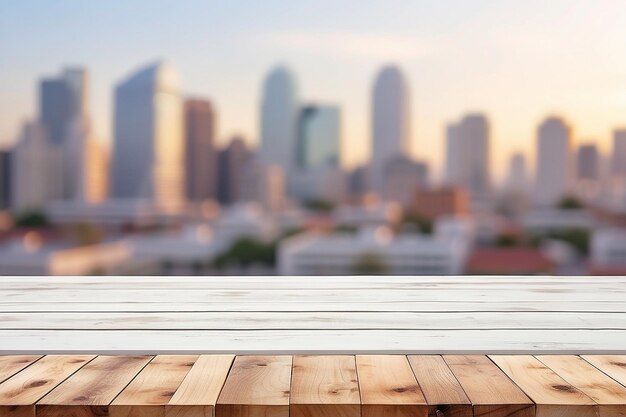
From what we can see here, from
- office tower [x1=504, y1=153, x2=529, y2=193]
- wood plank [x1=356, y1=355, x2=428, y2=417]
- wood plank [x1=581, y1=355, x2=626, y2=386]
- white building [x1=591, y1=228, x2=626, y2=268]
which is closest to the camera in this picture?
wood plank [x1=356, y1=355, x2=428, y2=417]

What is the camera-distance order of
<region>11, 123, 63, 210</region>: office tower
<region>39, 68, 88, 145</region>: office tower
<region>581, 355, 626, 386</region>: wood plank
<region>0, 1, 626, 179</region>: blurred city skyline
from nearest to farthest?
<region>581, 355, 626, 386</region>: wood plank, <region>11, 123, 63, 210</region>: office tower, <region>0, 1, 626, 179</region>: blurred city skyline, <region>39, 68, 88, 145</region>: office tower

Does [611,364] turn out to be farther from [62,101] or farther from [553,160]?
[62,101]

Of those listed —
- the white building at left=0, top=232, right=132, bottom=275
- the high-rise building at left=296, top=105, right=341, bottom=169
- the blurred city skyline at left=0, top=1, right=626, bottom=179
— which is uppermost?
the blurred city skyline at left=0, top=1, right=626, bottom=179

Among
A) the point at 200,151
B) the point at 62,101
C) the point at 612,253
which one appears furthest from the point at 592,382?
the point at 200,151

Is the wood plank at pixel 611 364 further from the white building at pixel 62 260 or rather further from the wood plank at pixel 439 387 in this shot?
the white building at pixel 62 260

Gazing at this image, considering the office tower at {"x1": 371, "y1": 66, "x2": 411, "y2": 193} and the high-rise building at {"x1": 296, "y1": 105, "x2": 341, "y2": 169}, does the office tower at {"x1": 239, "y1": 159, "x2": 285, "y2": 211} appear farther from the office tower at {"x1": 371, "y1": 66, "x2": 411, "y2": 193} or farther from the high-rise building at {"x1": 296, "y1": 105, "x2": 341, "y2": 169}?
the office tower at {"x1": 371, "y1": 66, "x2": 411, "y2": 193}

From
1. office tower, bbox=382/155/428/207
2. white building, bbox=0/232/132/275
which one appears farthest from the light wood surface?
office tower, bbox=382/155/428/207
